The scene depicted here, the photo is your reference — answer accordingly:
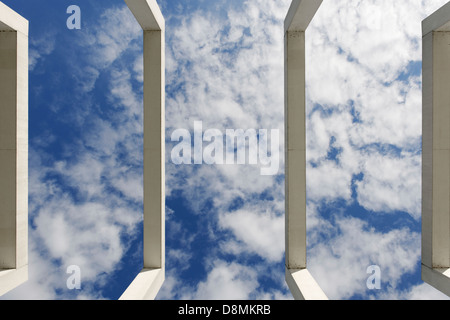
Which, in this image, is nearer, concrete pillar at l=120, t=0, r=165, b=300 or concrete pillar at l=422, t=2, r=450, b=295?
concrete pillar at l=422, t=2, r=450, b=295

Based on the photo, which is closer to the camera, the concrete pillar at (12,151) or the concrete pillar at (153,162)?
the concrete pillar at (12,151)

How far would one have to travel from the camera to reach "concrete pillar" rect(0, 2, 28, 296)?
414 inches

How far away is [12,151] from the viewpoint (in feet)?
34.6

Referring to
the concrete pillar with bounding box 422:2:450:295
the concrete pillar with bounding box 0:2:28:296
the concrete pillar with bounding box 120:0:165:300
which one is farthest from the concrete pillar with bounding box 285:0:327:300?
the concrete pillar with bounding box 0:2:28:296

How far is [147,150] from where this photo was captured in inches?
471

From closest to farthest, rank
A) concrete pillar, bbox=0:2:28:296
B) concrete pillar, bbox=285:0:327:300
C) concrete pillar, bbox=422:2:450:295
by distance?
concrete pillar, bbox=0:2:28:296
concrete pillar, bbox=422:2:450:295
concrete pillar, bbox=285:0:327:300

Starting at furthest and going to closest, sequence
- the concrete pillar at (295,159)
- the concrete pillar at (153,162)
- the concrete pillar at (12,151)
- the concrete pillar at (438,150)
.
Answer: the concrete pillar at (295,159) < the concrete pillar at (153,162) < the concrete pillar at (438,150) < the concrete pillar at (12,151)

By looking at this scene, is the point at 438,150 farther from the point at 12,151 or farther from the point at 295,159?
the point at 12,151

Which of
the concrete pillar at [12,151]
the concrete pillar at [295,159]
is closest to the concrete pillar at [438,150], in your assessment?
the concrete pillar at [295,159]

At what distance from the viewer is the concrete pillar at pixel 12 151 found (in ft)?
34.5

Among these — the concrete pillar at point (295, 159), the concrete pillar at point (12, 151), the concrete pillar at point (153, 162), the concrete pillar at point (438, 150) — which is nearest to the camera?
the concrete pillar at point (12, 151)

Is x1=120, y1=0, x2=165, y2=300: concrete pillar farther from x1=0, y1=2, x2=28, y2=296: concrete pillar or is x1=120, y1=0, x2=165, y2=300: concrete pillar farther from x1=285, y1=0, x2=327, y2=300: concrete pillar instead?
x1=285, y1=0, x2=327, y2=300: concrete pillar

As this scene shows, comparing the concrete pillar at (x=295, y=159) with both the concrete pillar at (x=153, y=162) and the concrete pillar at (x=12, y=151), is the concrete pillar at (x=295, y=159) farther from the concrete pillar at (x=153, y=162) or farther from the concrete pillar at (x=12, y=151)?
the concrete pillar at (x=12, y=151)
